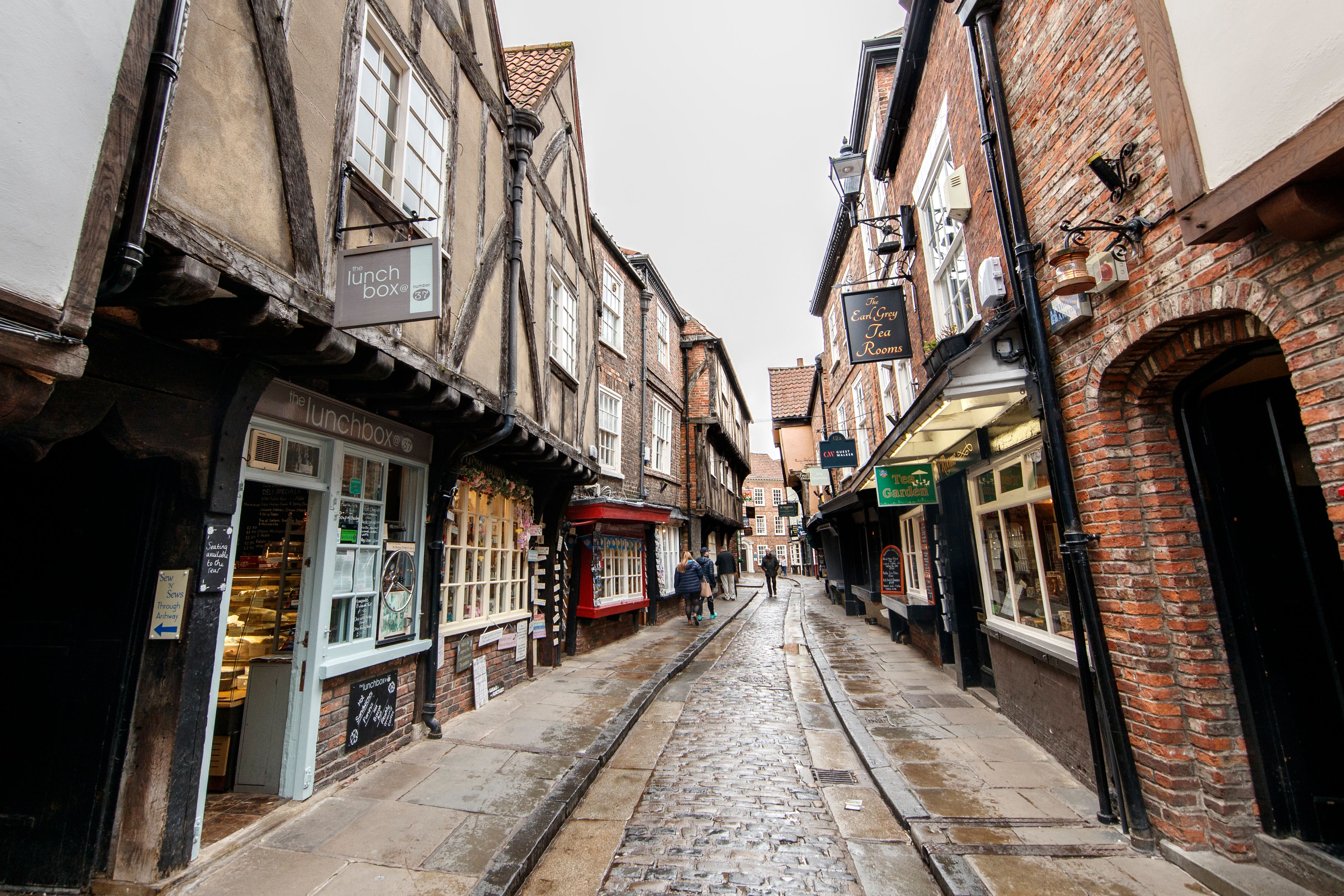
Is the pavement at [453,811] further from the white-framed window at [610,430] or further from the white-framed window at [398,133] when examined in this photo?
the white-framed window at [610,430]

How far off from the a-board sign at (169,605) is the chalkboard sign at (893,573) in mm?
10568

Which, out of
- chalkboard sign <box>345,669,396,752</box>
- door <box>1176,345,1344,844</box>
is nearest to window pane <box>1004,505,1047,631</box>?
door <box>1176,345,1344,844</box>

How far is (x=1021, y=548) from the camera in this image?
5.71m

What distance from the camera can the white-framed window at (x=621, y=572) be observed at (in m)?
11.3

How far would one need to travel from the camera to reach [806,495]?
2534 centimetres

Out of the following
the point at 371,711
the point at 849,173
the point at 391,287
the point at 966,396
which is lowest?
the point at 371,711

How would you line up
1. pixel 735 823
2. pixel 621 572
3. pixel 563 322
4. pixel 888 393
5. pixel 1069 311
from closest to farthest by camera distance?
pixel 1069 311
pixel 735 823
pixel 563 322
pixel 888 393
pixel 621 572

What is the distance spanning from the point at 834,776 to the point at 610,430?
9.18m

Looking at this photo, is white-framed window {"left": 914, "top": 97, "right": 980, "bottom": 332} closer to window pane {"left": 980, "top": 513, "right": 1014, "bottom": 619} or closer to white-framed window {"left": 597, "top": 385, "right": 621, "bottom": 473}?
window pane {"left": 980, "top": 513, "right": 1014, "bottom": 619}

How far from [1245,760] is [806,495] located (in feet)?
72.8

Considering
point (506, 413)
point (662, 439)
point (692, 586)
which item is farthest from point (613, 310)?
Answer: point (506, 413)

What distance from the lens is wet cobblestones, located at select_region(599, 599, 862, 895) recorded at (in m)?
→ 3.33

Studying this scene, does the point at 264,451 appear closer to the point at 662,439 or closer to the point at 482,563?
the point at 482,563

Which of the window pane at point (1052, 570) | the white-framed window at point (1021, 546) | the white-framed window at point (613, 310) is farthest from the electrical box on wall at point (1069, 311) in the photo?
the white-framed window at point (613, 310)
